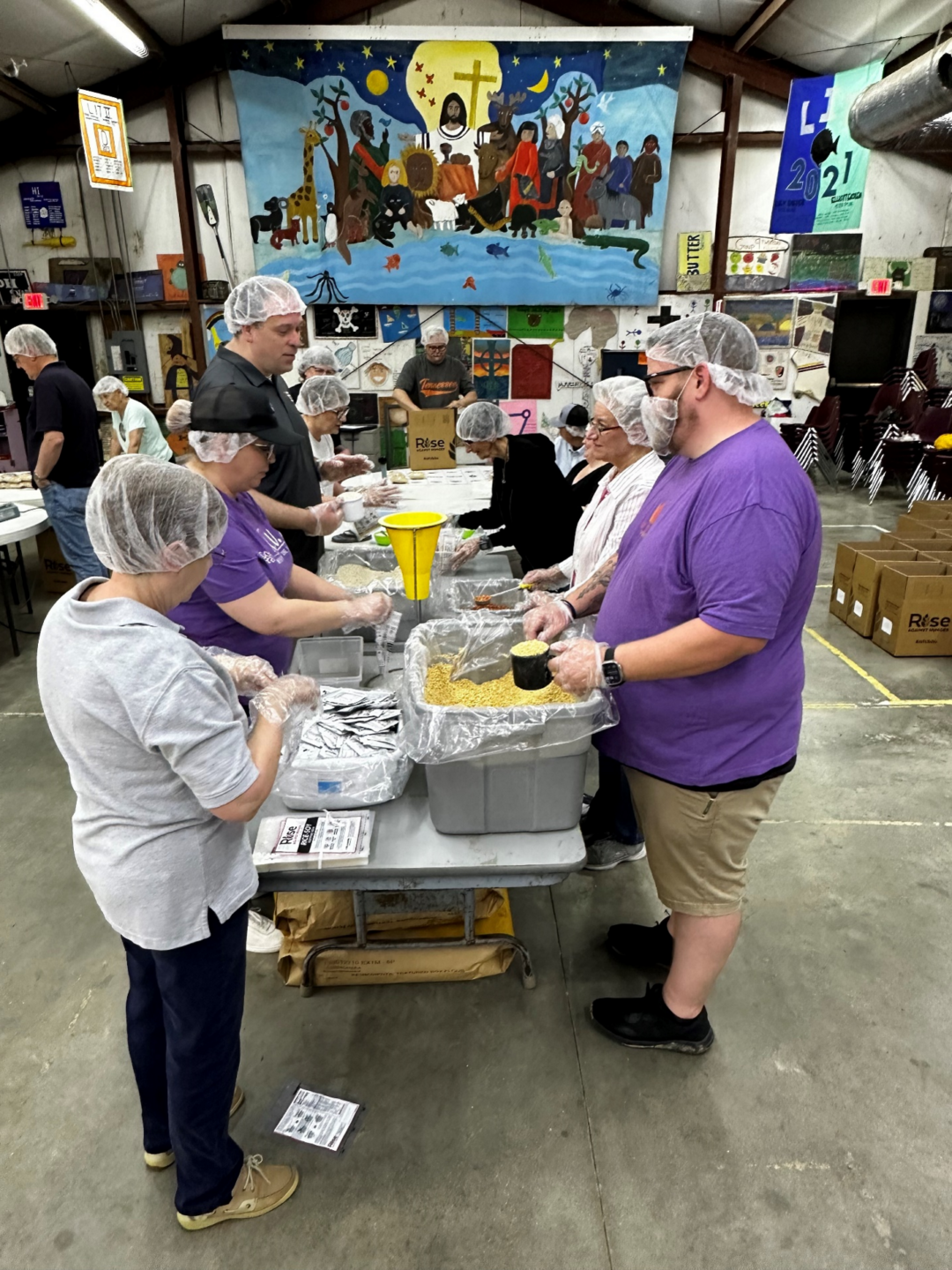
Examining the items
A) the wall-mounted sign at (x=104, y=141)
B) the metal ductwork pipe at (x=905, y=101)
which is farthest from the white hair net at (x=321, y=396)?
the metal ductwork pipe at (x=905, y=101)

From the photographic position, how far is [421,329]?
333 inches

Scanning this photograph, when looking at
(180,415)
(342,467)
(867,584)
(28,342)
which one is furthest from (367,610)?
(867,584)

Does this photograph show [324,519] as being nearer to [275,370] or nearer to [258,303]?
[275,370]

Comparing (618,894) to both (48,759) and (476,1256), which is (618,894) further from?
(48,759)

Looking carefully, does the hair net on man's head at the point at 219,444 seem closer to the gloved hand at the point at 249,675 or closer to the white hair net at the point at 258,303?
the gloved hand at the point at 249,675

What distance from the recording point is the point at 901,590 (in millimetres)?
4250

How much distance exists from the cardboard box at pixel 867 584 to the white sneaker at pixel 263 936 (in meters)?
3.87

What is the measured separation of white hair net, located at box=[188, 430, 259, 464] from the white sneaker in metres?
1.34

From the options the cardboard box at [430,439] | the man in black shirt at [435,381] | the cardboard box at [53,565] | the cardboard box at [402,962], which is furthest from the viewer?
the man in black shirt at [435,381]

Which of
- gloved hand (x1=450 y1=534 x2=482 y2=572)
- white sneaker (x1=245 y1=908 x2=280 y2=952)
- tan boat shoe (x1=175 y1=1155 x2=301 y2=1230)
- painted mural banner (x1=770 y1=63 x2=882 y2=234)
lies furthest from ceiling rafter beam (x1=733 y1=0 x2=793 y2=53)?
tan boat shoe (x1=175 y1=1155 x2=301 y2=1230)

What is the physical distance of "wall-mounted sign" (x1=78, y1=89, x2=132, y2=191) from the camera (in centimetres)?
598

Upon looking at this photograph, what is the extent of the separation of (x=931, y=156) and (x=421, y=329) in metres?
6.05

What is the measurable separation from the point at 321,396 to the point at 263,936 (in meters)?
2.27

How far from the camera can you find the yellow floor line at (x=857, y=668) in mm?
3912
